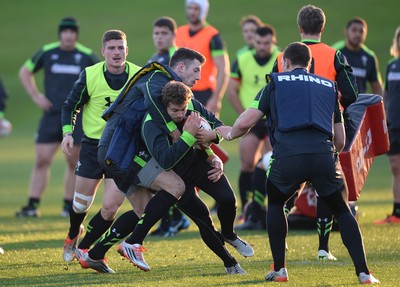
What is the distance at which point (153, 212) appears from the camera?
789 cm

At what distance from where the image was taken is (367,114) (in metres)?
9.70

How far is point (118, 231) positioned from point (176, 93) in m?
1.41

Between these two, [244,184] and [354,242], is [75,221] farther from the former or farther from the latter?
[244,184]

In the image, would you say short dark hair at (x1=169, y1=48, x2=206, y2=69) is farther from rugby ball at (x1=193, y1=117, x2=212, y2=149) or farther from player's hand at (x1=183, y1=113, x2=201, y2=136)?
player's hand at (x1=183, y1=113, x2=201, y2=136)

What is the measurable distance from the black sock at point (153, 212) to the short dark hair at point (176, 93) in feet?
2.42

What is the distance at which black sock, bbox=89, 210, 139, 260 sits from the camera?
8.39 meters

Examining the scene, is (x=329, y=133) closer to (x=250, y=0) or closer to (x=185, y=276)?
(x=185, y=276)

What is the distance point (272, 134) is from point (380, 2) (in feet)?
143

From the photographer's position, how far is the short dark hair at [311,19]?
29.7 feet

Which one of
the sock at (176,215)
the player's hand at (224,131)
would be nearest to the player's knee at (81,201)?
the player's hand at (224,131)

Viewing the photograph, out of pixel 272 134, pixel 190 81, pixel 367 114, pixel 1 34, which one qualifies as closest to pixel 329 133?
pixel 272 134

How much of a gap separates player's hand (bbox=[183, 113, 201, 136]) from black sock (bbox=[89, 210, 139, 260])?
1073 millimetres

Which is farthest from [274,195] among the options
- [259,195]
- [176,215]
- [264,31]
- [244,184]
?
[244,184]

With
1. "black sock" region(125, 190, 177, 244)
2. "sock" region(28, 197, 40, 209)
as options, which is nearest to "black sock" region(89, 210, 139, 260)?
"black sock" region(125, 190, 177, 244)
